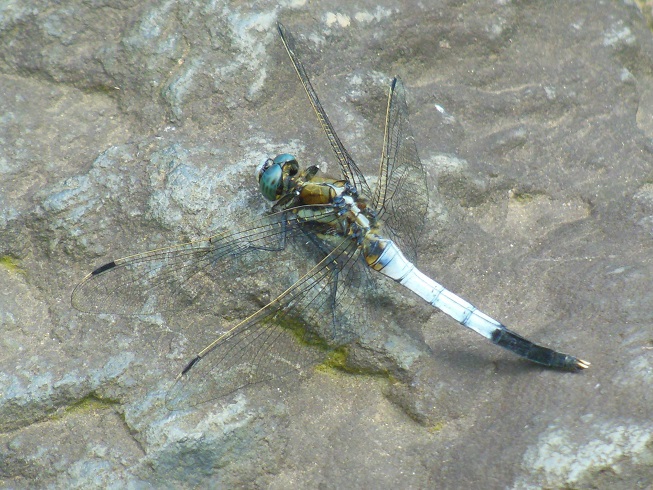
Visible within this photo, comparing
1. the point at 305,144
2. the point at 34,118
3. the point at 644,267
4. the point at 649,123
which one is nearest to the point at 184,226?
the point at 305,144

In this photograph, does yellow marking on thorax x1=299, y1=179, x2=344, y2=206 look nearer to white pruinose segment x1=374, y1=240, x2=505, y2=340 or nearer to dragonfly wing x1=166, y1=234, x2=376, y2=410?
dragonfly wing x1=166, y1=234, x2=376, y2=410

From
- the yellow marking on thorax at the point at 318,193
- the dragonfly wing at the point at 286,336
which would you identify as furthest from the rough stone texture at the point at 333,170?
the yellow marking on thorax at the point at 318,193

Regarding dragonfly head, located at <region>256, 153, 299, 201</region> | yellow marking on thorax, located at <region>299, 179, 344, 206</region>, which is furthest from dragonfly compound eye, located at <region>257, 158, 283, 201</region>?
yellow marking on thorax, located at <region>299, 179, 344, 206</region>

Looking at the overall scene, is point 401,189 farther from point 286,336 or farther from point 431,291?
point 286,336

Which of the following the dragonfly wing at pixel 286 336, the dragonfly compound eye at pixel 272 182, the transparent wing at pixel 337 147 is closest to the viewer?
the dragonfly wing at pixel 286 336

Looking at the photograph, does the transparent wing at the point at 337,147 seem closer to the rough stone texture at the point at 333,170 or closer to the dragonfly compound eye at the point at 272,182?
the rough stone texture at the point at 333,170

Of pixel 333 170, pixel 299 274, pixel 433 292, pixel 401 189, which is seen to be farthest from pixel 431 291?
pixel 333 170
